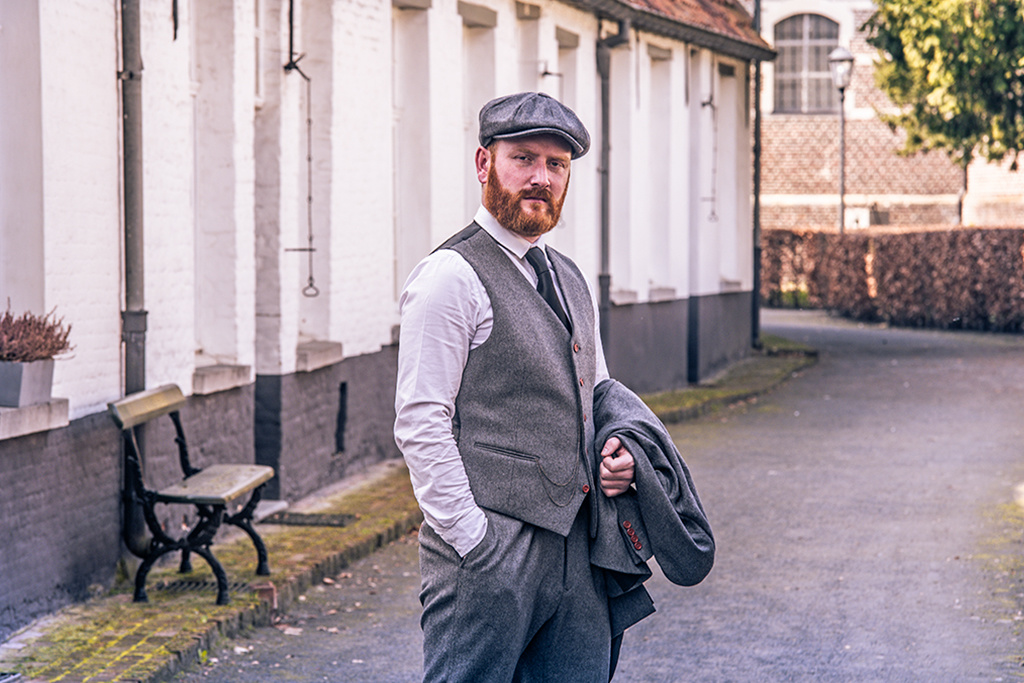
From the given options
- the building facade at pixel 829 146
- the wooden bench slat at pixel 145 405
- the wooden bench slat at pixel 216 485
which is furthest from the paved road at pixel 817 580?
the building facade at pixel 829 146

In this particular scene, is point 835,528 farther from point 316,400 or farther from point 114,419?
point 114,419

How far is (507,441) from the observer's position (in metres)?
3.58

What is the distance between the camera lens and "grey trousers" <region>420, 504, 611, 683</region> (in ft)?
11.7

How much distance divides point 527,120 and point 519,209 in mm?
211

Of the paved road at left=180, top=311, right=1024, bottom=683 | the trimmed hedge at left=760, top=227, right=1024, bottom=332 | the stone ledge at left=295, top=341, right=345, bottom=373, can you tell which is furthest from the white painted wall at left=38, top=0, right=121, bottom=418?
the trimmed hedge at left=760, top=227, right=1024, bottom=332

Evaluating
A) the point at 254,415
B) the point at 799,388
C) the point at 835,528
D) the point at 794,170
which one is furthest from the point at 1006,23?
the point at 794,170

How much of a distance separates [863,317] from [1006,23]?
452 inches

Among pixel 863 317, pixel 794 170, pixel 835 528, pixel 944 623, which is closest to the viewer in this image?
pixel 944 623

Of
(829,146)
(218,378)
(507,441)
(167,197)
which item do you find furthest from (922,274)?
(507,441)

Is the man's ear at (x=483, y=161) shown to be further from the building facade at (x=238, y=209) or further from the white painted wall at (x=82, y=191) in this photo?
the white painted wall at (x=82, y=191)

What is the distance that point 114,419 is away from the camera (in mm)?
6988

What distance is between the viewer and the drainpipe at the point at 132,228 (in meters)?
7.41

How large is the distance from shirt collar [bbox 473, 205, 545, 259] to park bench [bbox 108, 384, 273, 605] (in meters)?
3.58

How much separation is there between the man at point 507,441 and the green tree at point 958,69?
53.1 ft
